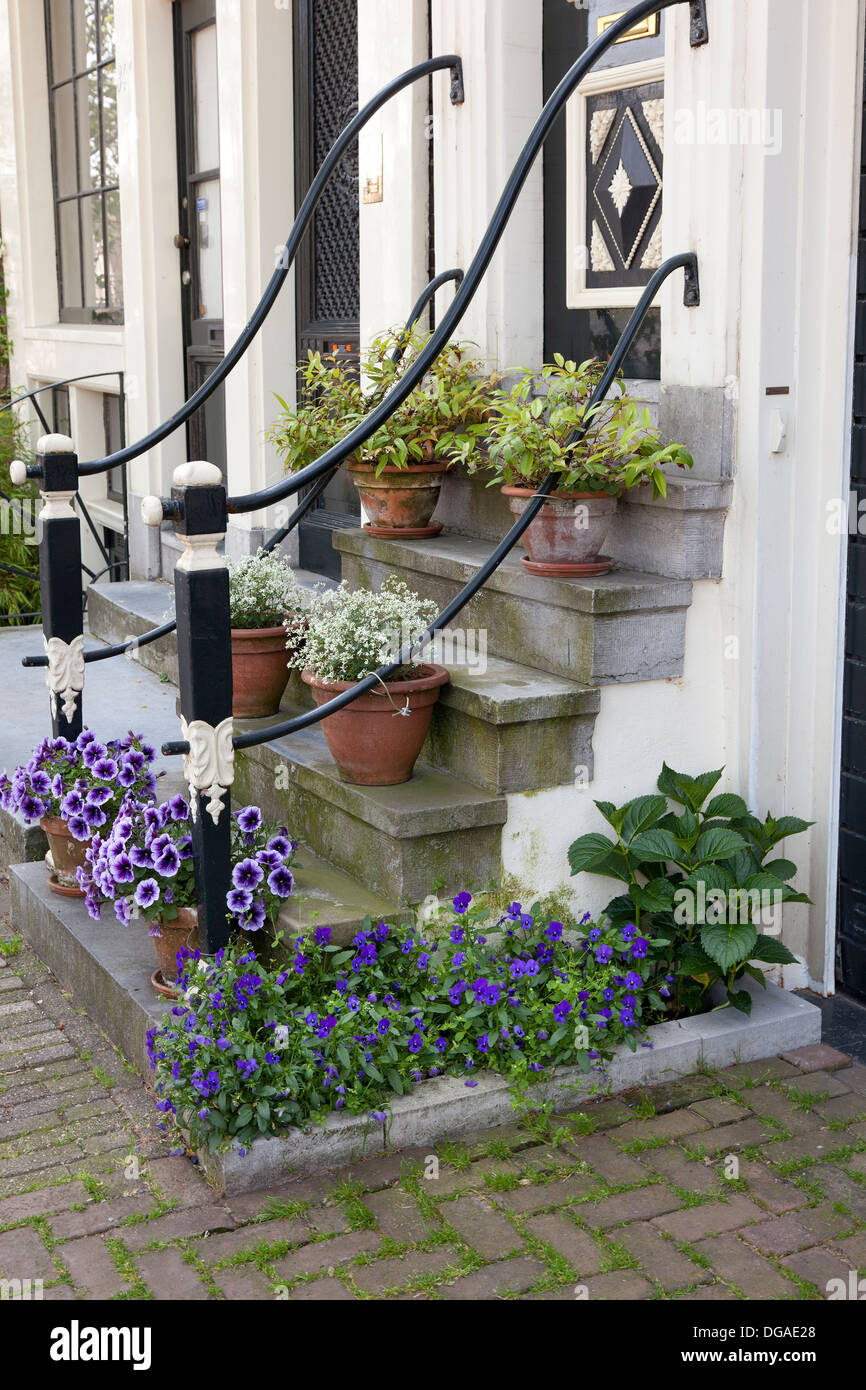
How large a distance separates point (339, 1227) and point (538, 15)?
11.7ft

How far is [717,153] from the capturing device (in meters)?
3.60

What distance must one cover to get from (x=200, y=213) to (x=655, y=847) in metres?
4.93

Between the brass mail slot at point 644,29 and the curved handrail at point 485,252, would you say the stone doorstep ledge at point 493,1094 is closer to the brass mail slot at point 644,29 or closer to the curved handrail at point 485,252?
the curved handrail at point 485,252

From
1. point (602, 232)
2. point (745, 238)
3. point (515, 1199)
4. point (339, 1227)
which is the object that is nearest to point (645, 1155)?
point (515, 1199)

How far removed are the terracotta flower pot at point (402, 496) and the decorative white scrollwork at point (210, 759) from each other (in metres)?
1.42

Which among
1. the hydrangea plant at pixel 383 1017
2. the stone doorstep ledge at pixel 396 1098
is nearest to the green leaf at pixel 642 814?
the hydrangea plant at pixel 383 1017

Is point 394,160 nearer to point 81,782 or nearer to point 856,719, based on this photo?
point 81,782

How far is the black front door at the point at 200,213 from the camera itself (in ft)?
23.0

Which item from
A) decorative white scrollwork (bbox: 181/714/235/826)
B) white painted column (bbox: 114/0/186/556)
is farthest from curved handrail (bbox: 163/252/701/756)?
white painted column (bbox: 114/0/186/556)

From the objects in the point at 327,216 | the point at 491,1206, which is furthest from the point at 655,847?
the point at 327,216

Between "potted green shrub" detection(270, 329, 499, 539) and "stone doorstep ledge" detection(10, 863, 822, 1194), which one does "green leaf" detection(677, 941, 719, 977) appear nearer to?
"stone doorstep ledge" detection(10, 863, 822, 1194)

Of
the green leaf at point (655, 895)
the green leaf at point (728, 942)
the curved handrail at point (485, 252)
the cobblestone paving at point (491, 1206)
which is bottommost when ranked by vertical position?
the cobblestone paving at point (491, 1206)

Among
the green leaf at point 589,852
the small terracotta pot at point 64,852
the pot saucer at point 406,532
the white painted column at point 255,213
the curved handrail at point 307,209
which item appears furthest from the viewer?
the white painted column at point 255,213

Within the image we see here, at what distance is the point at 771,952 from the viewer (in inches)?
140
